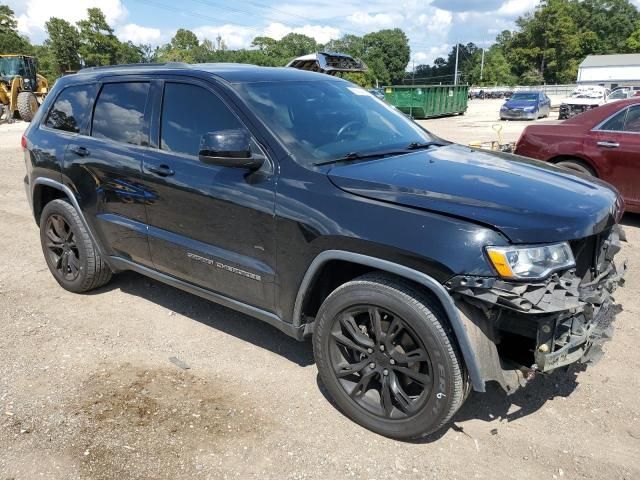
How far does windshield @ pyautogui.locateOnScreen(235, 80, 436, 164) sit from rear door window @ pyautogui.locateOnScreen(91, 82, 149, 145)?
871 mm

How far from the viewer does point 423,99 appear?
2833 cm

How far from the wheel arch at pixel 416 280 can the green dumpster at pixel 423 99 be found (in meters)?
25.1

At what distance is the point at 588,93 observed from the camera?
31.7m

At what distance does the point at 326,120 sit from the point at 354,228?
3.44 feet

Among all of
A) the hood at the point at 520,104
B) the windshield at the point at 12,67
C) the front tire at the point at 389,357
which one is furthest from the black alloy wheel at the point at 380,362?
the hood at the point at 520,104

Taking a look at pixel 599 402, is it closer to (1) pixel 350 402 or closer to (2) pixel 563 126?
(1) pixel 350 402

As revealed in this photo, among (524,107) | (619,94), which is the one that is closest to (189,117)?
(524,107)

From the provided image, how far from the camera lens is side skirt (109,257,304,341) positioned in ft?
10.4

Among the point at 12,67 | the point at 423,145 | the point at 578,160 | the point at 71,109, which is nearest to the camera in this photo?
the point at 423,145

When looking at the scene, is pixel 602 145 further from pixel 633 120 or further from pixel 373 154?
pixel 373 154

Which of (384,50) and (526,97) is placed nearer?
(526,97)

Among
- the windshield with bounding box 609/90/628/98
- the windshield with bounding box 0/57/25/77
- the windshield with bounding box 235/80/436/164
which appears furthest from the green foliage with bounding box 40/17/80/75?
the windshield with bounding box 235/80/436/164

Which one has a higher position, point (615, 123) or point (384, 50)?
point (384, 50)

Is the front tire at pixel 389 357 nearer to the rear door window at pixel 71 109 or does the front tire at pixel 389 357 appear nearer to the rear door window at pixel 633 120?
the rear door window at pixel 71 109
